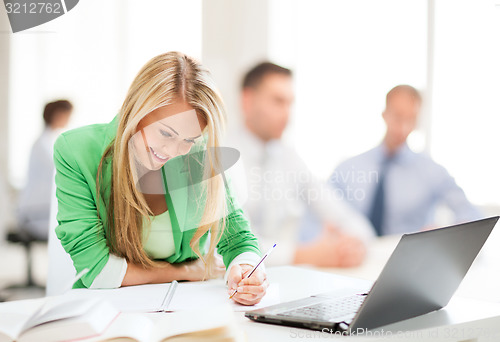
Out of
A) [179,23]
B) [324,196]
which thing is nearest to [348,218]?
[324,196]

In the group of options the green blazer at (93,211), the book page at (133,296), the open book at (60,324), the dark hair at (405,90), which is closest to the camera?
the open book at (60,324)

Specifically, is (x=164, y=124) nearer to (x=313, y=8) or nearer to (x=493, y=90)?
(x=313, y=8)

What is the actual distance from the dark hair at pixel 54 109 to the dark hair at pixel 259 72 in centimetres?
88

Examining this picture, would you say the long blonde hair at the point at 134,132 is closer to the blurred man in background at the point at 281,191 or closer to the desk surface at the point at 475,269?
the blurred man in background at the point at 281,191

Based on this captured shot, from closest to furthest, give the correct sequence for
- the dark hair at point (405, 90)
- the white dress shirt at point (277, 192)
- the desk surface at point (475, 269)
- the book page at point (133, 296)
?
the book page at point (133, 296)
the white dress shirt at point (277, 192)
the desk surface at point (475, 269)
the dark hair at point (405, 90)

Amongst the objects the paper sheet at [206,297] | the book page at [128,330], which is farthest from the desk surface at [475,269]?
the book page at [128,330]

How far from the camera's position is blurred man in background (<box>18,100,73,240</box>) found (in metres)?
2.67

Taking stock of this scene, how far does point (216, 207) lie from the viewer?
4.75 feet

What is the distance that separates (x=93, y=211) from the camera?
134 centimetres

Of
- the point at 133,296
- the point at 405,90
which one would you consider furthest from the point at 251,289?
the point at 405,90

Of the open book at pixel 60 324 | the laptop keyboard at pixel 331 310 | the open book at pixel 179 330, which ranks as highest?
the open book at pixel 60 324

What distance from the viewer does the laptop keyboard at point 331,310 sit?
2.77 ft

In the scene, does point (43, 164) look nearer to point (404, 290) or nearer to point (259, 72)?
point (259, 72)

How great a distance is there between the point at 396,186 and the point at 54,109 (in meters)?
1.90
